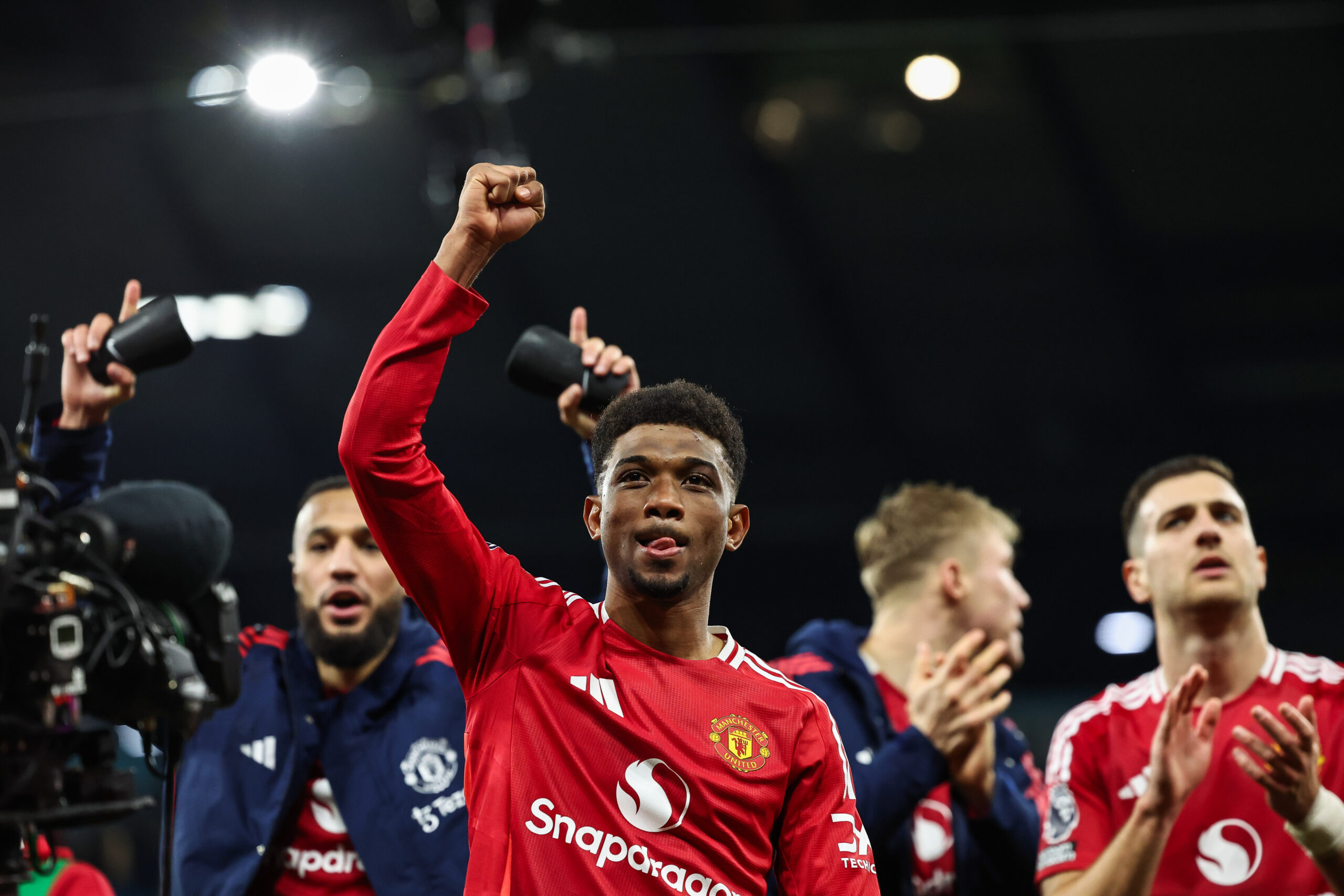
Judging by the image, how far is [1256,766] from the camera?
2.79 m

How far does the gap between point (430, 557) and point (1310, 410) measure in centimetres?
899

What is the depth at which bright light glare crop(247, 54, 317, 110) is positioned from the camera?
629 cm

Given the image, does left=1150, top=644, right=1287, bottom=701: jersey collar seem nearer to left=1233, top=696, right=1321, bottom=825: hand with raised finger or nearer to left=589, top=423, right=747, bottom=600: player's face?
left=1233, top=696, right=1321, bottom=825: hand with raised finger

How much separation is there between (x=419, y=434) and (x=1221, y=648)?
233cm

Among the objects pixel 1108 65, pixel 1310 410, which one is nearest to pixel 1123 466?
pixel 1310 410

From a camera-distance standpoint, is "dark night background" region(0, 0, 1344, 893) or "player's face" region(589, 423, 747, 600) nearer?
"player's face" region(589, 423, 747, 600)

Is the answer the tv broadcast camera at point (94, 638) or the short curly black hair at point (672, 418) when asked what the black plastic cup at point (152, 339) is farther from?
the short curly black hair at point (672, 418)

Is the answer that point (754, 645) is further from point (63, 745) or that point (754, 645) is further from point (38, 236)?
point (63, 745)

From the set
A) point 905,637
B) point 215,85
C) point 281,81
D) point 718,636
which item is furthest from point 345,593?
point 215,85

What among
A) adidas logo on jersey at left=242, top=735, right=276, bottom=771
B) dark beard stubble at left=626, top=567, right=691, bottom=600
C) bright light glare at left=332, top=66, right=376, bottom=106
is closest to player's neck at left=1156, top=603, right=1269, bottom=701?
dark beard stubble at left=626, top=567, right=691, bottom=600

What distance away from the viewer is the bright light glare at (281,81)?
6289mm

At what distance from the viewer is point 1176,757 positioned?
296cm

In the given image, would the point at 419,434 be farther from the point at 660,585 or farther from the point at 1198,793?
the point at 1198,793

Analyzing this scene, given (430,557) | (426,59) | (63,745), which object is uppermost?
(426,59)
